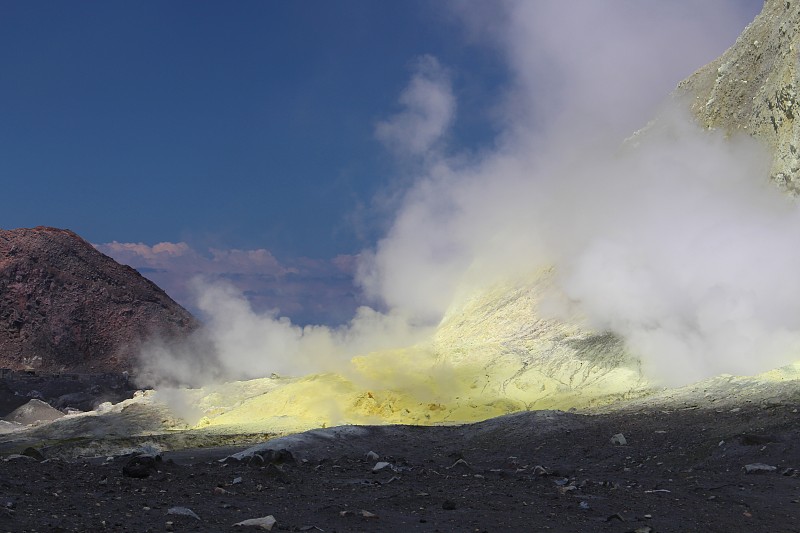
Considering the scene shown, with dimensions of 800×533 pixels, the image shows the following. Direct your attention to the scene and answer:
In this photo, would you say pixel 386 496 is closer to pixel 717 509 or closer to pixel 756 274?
pixel 717 509

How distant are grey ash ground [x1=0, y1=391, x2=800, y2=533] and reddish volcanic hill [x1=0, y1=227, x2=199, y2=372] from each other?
7211cm

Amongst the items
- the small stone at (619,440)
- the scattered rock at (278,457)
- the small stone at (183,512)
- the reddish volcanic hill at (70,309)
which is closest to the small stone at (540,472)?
the small stone at (619,440)

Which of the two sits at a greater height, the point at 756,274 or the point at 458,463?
the point at 756,274

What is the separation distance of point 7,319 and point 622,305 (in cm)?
7478

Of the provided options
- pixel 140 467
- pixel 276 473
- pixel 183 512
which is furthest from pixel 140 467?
pixel 183 512

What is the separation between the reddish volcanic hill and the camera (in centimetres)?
8400

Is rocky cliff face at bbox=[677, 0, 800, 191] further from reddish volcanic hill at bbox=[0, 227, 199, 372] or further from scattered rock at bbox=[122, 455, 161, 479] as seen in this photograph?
reddish volcanic hill at bbox=[0, 227, 199, 372]

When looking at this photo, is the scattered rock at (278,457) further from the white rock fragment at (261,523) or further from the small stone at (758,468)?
the small stone at (758,468)

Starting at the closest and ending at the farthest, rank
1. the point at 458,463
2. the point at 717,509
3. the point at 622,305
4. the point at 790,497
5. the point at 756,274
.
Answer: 1. the point at 717,509
2. the point at 790,497
3. the point at 458,463
4. the point at 756,274
5. the point at 622,305

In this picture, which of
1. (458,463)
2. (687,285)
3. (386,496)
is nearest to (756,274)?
(687,285)

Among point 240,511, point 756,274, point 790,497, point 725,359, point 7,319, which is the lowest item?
point 790,497

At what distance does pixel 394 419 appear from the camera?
3353cm

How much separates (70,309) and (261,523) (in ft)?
285

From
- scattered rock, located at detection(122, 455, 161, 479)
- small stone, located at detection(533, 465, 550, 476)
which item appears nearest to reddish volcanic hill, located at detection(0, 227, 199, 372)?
scattered rock, located at detection(122, 455, 161, 479)
